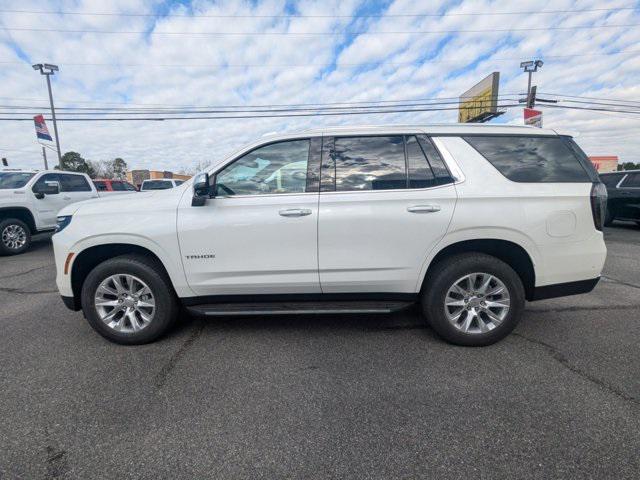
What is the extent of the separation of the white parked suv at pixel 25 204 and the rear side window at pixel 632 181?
15540 mm

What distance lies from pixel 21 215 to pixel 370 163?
902 cm

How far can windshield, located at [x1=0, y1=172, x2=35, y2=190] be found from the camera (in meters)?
8.24

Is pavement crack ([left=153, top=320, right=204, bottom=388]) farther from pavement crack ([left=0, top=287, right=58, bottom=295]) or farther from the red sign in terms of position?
the red sign

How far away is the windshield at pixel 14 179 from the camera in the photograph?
8.24 m

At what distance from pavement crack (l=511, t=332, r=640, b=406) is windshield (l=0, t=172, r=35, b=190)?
34.7 ft

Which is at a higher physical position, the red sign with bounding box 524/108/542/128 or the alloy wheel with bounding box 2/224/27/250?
the red sign with bounding box 524/108/542/128

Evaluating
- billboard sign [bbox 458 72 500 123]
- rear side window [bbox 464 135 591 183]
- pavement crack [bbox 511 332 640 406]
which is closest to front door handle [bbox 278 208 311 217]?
rear side window [bbox 464 135 591 183]

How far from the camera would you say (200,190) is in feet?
9.82

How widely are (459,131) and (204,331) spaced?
124 inches

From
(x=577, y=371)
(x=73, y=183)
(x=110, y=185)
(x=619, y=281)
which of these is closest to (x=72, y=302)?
(x=577, y=371)

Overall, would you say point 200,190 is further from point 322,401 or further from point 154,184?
point 154,184

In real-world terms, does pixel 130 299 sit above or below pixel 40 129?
below

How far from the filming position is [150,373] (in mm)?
2812

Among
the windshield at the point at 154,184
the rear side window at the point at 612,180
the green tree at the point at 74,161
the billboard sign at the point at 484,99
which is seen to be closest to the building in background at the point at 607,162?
the billboard sign at the point at 484,99
